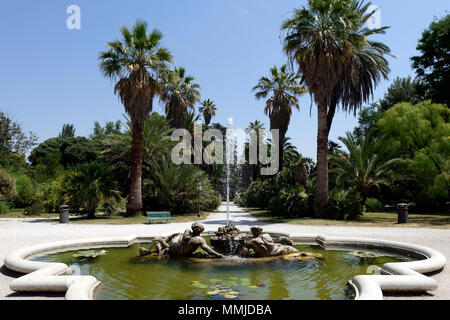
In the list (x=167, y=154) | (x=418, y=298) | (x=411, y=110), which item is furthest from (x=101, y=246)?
(x=411, y=110)

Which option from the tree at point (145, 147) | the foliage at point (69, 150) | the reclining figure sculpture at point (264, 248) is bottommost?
the reclining figure sculpture at point (264, 248)

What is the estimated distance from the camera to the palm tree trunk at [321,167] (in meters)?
20.2

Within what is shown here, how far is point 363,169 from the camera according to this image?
23406 millimetres

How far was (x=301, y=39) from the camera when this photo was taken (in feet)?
66.5

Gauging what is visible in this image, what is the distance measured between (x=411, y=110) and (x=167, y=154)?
65.7 feet

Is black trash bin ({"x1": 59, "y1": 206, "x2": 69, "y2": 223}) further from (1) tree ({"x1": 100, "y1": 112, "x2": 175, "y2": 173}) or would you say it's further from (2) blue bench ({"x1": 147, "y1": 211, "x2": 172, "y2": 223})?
(1) tree ({"x1": 100, "y1": 112, "x2": 175, "y2": 173})

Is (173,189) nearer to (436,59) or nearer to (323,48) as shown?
(323,48)

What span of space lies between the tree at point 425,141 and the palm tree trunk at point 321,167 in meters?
8.54

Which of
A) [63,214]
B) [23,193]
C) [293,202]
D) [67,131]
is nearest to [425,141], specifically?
[293,202]

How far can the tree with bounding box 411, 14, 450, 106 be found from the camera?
97.0 ft

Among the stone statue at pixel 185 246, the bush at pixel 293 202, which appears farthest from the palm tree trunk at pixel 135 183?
the stone statue at pixel 185 246

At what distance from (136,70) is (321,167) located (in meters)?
12.9

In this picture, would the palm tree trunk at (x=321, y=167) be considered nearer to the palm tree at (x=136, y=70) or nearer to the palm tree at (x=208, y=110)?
the palm tree at (x=136, y=70)
